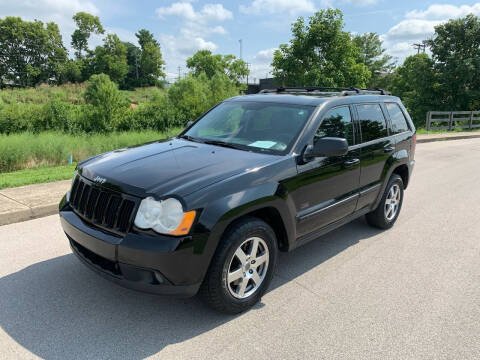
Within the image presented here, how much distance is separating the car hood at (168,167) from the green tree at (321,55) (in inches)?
791

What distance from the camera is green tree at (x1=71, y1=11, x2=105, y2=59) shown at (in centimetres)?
8569

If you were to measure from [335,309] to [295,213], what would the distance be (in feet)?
2.92

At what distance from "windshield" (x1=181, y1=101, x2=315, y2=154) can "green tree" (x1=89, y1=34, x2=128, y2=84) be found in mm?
84057

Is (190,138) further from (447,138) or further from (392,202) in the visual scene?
(447,138)

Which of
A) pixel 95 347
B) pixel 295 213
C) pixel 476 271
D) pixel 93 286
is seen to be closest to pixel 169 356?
pixel 95 347

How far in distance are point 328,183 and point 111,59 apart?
285 ft

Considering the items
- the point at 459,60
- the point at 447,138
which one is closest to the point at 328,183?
the point at 447,138

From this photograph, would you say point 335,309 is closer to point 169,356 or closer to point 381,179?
point 169,356

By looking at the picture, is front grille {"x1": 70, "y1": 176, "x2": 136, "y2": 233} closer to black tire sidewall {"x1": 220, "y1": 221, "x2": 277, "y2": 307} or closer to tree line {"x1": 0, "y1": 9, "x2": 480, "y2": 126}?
black tire sidewall {"x1": 220, "y1": 221, "x2": 277, "y2": 307}

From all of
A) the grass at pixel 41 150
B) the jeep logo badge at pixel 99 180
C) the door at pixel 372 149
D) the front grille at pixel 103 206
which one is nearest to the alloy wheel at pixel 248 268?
the front grille at pixel 103 206

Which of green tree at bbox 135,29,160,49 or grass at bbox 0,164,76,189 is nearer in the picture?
grass at bbox 0,164,76,189

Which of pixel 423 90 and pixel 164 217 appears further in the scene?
pixel 423 90

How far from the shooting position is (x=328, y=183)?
3869mm

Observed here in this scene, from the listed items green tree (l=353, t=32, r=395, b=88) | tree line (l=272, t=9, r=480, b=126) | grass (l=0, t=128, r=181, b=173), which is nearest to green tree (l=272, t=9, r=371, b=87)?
tree line (l=272, t=9, r=480, b=126)
